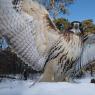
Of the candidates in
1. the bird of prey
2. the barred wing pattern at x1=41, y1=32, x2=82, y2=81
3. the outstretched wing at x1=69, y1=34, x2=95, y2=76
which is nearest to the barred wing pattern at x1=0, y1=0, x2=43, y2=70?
the bird of prey

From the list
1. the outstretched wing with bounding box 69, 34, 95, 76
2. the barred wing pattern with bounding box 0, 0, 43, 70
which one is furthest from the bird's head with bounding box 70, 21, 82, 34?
the barred wing pattern with bounding box 0, 0, 43, 70

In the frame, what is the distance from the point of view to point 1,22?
2.16 meters

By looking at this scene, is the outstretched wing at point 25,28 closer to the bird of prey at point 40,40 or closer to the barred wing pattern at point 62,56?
the bird of prey at point 40,40

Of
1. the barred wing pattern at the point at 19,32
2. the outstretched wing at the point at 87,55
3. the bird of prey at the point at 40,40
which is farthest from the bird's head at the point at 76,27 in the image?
the barred wing pattern at the point at 19,32

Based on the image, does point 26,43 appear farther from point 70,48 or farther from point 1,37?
point 70,48

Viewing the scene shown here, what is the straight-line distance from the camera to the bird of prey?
86.0 inches

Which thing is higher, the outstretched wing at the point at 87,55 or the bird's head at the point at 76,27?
the bird's head at the point at 76,27

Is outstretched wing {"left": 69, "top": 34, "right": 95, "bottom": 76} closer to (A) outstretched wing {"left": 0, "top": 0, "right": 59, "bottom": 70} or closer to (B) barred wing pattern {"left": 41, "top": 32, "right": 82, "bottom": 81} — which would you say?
(B) barred wing pattern {"left": 41, "top": 32, "right": 82, "bottom": 81}

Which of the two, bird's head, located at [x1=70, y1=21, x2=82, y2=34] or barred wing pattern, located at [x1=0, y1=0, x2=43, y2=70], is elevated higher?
bird's head, located at [x1=70, y1=21, x2=82, y2=34]

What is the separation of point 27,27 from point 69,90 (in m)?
0.66

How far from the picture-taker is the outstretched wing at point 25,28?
2.16 meters

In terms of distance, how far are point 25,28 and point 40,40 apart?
263 millimetres

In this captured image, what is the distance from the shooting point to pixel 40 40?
2.51 metres

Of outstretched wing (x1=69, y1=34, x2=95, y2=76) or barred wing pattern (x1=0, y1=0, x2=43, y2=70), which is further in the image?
outstretched wing (x1=69, y1=34, x2=95, y2=76)
